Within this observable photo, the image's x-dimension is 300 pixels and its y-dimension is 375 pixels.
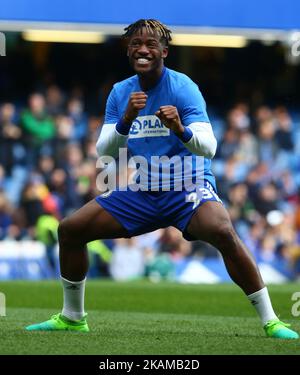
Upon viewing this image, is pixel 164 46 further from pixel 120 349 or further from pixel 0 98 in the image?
pixel 0 98

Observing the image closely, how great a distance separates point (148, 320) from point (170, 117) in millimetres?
2762

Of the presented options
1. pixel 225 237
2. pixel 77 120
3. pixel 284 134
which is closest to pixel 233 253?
pixel 225 237

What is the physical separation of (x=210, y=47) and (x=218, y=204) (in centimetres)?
1651

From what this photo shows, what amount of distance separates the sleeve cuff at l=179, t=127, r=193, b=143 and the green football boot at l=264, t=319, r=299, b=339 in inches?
57.7

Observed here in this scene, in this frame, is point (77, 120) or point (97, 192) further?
point (77, 120)

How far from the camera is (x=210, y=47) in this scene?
77.4 ft

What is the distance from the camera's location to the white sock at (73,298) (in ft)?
25.7

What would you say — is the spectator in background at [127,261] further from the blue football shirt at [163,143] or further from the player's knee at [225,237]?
the player's knee at [225,237]

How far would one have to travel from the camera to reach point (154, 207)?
7.57 meters

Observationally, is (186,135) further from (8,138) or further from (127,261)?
(8,138)

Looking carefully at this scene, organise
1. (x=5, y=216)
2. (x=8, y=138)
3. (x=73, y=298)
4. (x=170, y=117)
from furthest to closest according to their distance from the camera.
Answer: (x=8, y=138) → (x=5, y=216) → (x=73, y=298) → (x=170, y=117)

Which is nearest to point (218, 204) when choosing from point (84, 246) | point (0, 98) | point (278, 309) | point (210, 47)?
point (84, 246)

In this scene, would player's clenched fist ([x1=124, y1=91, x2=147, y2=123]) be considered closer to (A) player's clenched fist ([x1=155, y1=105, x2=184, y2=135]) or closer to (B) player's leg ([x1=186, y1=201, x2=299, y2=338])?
(A) player's clenched fist ([x1=155, y1=105, x2=184, y2=135])

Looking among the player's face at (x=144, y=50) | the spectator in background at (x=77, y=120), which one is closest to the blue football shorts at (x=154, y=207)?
the player's face at (x=144, y=50)
